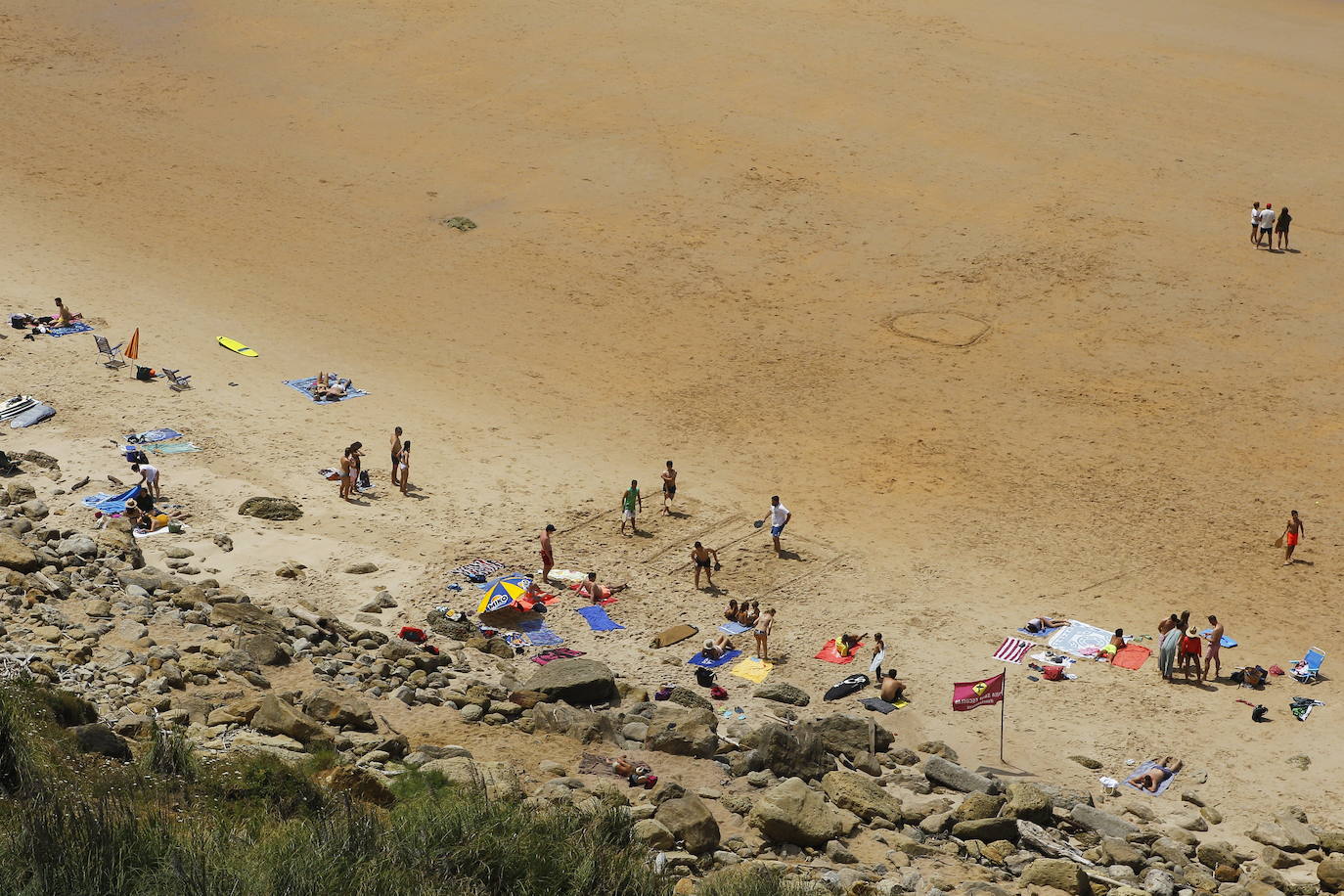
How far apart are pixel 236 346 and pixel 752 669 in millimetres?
15765

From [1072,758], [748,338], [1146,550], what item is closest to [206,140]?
[748,338]

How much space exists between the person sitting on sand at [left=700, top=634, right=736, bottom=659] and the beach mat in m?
0.30

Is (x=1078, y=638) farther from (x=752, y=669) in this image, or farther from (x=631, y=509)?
(x=631, y=509)

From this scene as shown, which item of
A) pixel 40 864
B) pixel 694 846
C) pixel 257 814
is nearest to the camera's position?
pixel 40 864

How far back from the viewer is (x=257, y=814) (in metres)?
12.1

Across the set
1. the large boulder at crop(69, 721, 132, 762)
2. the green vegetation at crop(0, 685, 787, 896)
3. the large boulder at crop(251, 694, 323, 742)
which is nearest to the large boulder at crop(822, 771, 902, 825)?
the green vegetation at crop(0, 685, 787, 896)

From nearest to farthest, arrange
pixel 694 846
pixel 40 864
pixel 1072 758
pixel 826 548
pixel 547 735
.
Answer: pixel 40 864
pixel 694 846
pixel 547 735
pixel 1072 758
pixel 826 548

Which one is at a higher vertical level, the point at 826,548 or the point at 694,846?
the point at 694,846

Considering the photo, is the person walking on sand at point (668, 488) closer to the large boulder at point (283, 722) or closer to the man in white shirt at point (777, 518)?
the man in white shirt at point (777, 518)

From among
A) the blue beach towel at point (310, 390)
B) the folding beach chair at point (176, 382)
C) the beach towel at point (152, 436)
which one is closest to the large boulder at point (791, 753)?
the beach towel at point (152, 436)

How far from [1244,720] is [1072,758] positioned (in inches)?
Result: 114

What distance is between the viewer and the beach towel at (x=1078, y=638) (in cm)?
2131

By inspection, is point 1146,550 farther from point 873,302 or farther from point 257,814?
point 257,814

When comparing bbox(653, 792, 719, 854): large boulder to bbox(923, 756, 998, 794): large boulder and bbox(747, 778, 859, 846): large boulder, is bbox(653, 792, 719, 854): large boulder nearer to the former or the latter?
bbox(747, 778, 859, 846): large boulder
